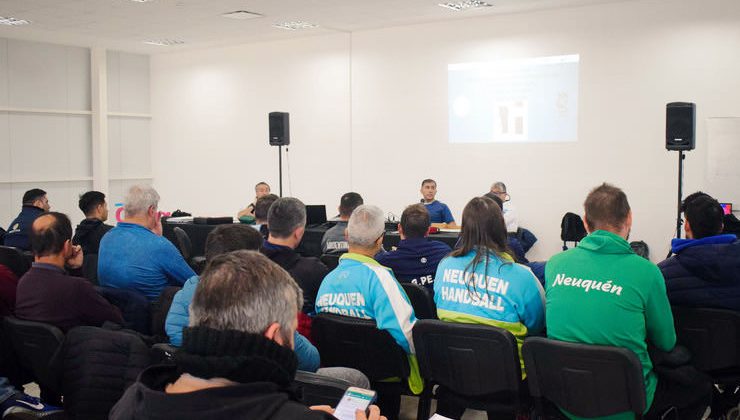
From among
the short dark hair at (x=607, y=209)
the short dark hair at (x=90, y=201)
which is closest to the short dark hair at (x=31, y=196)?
the short dark hair at (x=90, y=201)

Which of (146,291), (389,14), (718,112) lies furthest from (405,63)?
(146,291)

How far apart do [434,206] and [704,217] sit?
623 cm

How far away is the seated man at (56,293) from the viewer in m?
3.26

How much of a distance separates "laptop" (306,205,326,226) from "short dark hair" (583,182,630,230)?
19.7 ft

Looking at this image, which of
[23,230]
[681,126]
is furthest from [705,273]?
[23,230]

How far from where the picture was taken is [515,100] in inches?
384

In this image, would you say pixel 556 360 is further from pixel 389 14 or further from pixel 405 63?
pixel 405 63

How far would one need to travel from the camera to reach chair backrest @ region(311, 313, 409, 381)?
3186 millimetres

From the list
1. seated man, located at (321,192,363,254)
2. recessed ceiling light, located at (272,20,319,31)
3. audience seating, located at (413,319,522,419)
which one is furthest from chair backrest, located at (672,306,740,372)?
recessed ceiling light, located at (272,20,319,31)

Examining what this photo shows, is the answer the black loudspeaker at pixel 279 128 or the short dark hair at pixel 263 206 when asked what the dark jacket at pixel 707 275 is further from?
the black loudspeaker at pixel 279 128

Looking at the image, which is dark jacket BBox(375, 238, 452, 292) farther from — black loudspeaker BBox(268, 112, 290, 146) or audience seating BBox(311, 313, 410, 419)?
black loudspeaker BBox(268, 112, 290, 146)

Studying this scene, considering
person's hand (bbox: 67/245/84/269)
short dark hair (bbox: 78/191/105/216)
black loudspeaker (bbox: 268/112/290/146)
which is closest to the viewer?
person's hand (bbox: 67/245/84/269)

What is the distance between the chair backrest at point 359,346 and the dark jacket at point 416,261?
83 centimetres

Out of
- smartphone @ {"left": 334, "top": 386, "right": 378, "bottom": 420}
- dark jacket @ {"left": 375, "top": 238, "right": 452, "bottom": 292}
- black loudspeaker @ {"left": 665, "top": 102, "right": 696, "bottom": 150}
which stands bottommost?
smartphone @ {"left": 334, "top": 386, "right": 378, "bottom": 420}
